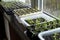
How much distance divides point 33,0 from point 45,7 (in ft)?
0.95

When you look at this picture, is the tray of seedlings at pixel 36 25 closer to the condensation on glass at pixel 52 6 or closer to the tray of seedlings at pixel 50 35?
the tray of seedlings at pixel 50 35

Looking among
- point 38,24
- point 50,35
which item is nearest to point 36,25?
point 38,24

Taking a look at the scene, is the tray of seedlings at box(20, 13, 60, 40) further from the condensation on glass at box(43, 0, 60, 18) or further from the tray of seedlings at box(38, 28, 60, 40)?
the condensation on glass at box(43, 0, 60, 18)

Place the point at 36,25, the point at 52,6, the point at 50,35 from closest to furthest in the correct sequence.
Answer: the point at 50,35 → the point at 36,25 → the point at 52,6

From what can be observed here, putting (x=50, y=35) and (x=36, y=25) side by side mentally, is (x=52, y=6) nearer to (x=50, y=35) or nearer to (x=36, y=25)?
(x=36, y=25)

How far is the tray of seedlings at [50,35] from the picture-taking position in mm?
965

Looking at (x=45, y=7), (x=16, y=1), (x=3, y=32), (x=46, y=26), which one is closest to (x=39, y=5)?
(x=45, y=7)

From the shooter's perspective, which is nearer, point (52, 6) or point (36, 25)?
point (36, 25)

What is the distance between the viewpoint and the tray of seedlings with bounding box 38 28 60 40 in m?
0.96

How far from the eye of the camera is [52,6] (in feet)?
5.34

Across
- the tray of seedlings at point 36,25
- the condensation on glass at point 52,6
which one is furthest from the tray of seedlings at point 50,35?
the condensation on glass at point 52,6

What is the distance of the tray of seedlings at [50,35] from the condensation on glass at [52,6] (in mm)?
465

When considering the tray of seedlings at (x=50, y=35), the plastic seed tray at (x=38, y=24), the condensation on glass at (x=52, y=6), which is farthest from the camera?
the condensation on glass at (x=52, y=6)

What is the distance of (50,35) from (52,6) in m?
0.70
